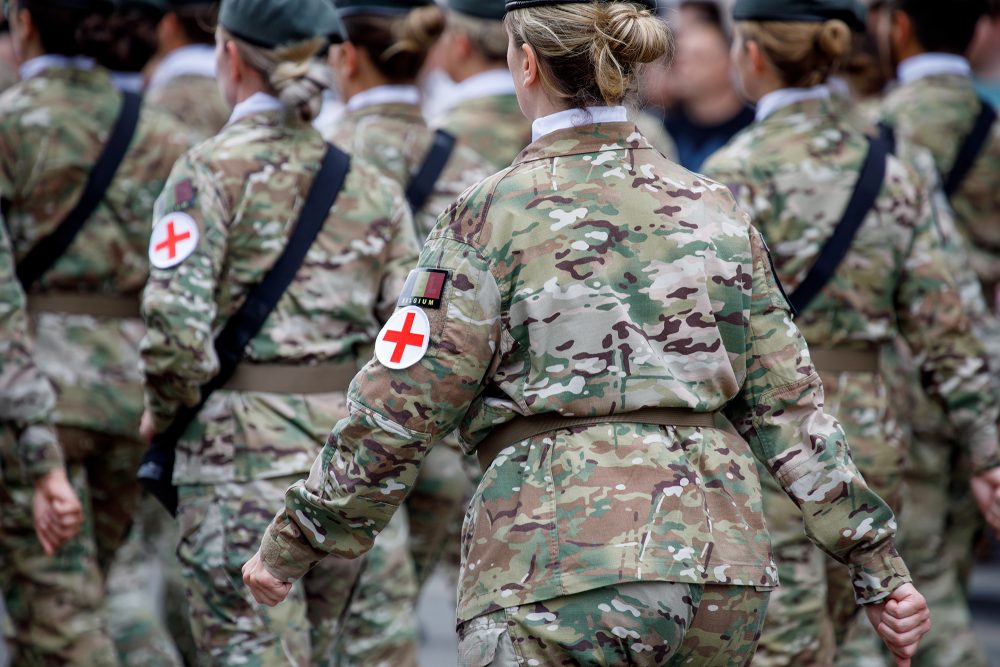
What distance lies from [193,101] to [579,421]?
13.4 feet

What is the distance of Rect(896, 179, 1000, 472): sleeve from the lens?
430 cm

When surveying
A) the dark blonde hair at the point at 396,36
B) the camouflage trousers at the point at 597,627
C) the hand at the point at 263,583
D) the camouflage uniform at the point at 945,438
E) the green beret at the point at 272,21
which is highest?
the green beret at the point at 272,21

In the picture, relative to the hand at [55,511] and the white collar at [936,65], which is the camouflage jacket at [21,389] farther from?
the white collar at [936,65]

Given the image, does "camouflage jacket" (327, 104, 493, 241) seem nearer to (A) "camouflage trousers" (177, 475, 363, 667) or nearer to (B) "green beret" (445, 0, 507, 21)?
(B) "green beret" (445, 0, 507, 21)

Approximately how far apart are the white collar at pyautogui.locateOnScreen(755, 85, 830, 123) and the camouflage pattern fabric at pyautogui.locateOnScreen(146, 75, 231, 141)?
2.67 meters

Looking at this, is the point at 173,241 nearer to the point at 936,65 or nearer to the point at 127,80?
the point at 127,80

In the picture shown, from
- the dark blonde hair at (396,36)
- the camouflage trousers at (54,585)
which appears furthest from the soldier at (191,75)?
the camouflage trousers at (54,585)

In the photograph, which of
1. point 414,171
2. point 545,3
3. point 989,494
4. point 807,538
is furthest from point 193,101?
point 545,3

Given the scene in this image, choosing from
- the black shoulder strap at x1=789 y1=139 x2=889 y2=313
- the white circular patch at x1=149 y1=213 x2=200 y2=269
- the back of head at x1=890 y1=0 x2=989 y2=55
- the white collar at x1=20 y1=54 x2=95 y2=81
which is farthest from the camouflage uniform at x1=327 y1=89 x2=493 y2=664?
the back of head at x1=890 y1=0 x2=989 y2=55

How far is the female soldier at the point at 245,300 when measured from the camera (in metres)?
3.71

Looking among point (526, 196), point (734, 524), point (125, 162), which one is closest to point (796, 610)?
point (734, 524)

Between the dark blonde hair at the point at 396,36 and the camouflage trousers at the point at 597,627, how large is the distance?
9.77 feet

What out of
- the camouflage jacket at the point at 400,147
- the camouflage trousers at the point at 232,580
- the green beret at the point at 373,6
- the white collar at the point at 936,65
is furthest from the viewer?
the white collar at the point at 936,65

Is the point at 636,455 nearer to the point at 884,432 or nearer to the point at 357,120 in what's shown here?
the point at 884,432
